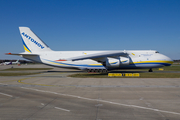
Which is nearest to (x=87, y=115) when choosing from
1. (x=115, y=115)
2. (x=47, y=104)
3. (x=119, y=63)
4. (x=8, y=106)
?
(x=115, y=115)

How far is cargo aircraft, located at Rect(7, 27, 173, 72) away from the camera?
2823cm

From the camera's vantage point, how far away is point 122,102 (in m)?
9.38

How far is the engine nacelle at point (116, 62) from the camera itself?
92.0ft

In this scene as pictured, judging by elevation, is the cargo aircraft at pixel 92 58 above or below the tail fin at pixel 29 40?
below

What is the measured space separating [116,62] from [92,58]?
4599 millimetres

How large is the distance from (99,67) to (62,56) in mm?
8291

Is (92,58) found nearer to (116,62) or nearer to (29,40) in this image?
(116,62)

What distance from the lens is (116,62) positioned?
28000mm

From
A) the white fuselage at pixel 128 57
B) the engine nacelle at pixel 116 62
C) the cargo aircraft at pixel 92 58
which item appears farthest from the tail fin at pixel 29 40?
the engine nacelle at pixel 116 62

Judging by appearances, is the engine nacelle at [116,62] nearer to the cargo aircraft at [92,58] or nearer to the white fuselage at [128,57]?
the cargo aircraft at [92,58]

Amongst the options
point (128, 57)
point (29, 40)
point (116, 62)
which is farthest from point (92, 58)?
point (29, 40)

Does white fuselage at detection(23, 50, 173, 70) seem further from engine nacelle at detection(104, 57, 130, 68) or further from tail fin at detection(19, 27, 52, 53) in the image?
tail fin at detection(19, 27, 52, 53)

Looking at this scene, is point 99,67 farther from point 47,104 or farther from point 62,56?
point 47,104

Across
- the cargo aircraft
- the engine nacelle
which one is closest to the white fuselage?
the cargo aircraft
